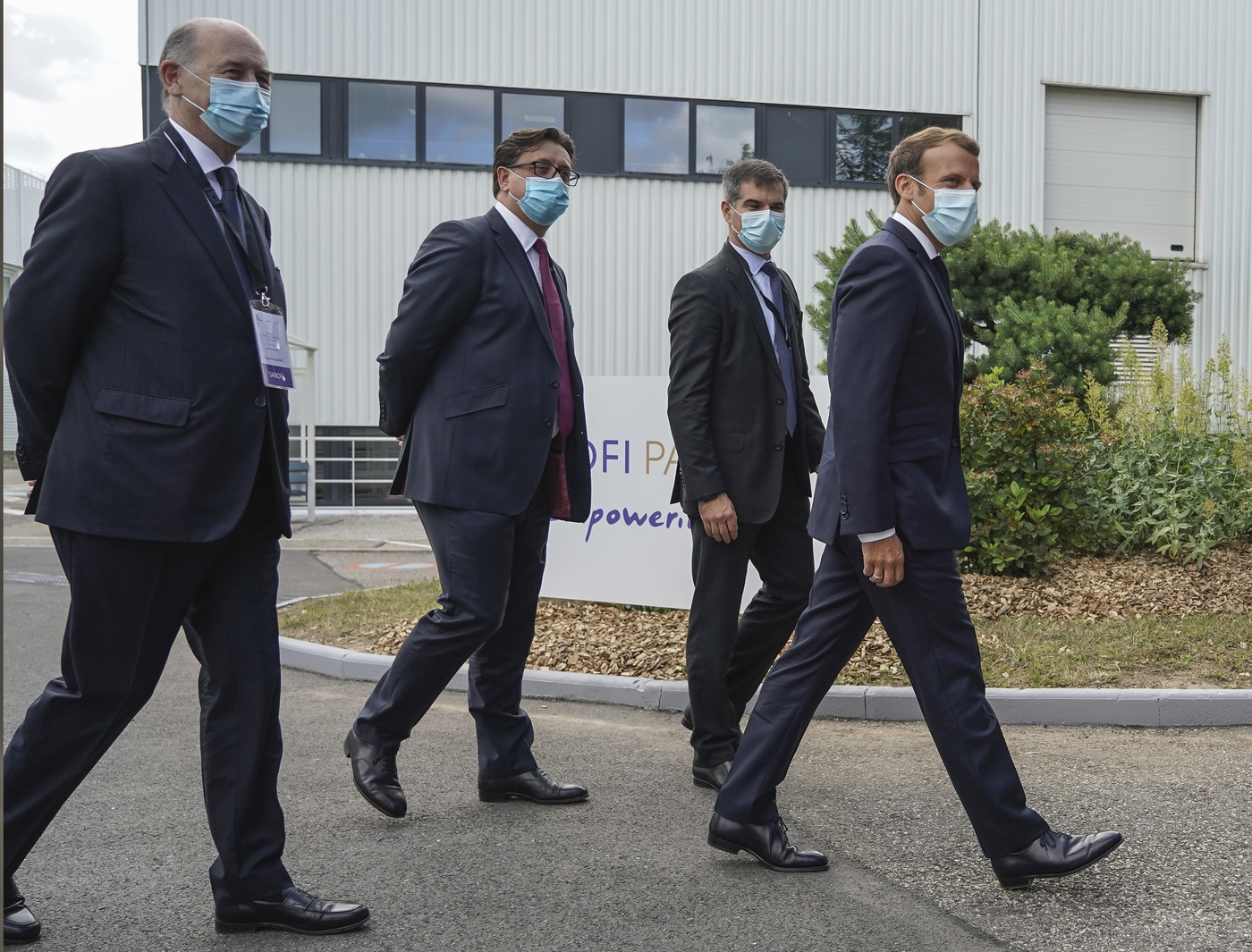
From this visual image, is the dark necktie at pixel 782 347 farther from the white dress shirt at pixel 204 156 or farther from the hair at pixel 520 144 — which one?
the white dress shirt at pixel 204 156

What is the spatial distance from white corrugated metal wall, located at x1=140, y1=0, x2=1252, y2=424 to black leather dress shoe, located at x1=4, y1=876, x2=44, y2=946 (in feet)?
52.6

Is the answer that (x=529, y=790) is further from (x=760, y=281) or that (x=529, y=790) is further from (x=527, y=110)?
(x=527, y=110)

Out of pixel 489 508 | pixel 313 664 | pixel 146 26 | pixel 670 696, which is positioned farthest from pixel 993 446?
pixel 146 26

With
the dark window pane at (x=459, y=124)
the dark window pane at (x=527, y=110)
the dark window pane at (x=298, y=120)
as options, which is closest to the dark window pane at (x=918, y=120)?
the dark window pane at (x=527, y=110)

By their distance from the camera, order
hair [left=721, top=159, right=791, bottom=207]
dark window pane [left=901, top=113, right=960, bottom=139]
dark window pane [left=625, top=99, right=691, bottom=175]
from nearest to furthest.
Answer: hair [left=721, top=159, right=791, bottom=207] → dark window pane [left=625, top=99, right=691, bottom=175] → dark window pane [left=901, top=113, right=960, bottom=139]

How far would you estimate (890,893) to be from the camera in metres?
3.35

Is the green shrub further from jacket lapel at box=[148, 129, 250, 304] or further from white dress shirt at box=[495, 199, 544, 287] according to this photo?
jacket lapel at box=[148, 129, 250, 304]

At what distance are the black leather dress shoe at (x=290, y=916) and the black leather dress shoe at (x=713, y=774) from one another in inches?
62.9

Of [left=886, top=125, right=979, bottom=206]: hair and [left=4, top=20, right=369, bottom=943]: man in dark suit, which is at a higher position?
[left=886, top=125, right=979, bottom=206]: hair

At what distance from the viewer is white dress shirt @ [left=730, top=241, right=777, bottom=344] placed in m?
4.52

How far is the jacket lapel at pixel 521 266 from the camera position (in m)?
4.12

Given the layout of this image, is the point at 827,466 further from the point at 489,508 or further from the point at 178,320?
the point at 178,320

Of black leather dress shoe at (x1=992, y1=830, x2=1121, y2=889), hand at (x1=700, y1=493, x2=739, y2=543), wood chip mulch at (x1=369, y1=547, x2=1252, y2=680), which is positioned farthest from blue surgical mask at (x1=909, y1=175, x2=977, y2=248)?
wood chip mulch at (x1=369, y1=547, x2=1252, y2=680)


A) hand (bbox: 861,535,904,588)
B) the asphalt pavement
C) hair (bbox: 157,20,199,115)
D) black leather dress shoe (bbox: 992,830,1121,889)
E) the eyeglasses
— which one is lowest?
the asphalt pavement
